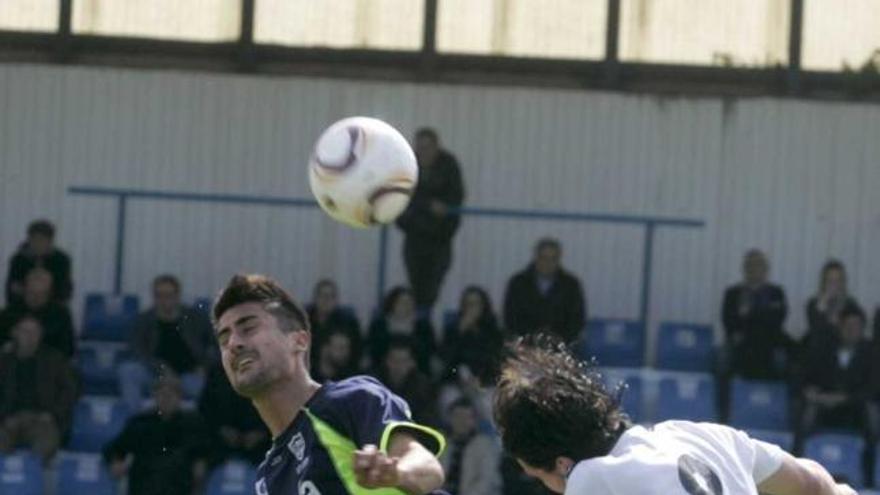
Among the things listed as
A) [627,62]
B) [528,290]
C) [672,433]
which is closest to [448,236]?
[528,290]

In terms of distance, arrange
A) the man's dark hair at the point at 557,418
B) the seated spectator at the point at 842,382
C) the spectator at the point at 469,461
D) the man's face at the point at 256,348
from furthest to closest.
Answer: the seated spectator at the point at 842,382 < the spectator at the point at 469,461 < the man's face at the point at 256,348 < the man's dark hair at the point at 557,418

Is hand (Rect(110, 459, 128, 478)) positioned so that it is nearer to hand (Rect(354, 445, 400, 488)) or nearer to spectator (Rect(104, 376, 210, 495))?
spectator (Rect(104, 376, 210, 495))

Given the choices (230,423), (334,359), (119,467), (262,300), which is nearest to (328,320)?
(334,359)

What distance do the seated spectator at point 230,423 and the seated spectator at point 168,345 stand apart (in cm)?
80

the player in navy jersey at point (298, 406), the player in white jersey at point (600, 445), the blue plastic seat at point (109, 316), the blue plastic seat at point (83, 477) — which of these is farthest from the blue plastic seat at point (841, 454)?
the player in white jersey at point (600, 445)

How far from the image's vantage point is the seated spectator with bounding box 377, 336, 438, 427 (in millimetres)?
13242

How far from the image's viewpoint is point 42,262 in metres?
14.4

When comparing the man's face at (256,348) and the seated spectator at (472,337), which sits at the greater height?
the man's face at (256,348)

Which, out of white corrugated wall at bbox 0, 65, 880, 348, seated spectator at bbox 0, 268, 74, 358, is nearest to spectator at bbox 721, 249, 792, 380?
white corrugated wall at bbox 0, 65, 880, 348

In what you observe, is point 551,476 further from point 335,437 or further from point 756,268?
point 756,268

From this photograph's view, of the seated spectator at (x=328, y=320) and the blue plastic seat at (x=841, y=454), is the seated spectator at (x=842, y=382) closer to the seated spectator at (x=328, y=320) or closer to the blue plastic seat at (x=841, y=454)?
the blue plastic seat at (x=841, y=454)

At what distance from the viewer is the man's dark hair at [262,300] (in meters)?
5.61

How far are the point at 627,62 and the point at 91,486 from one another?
4.82m

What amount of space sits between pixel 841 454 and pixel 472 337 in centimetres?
220
